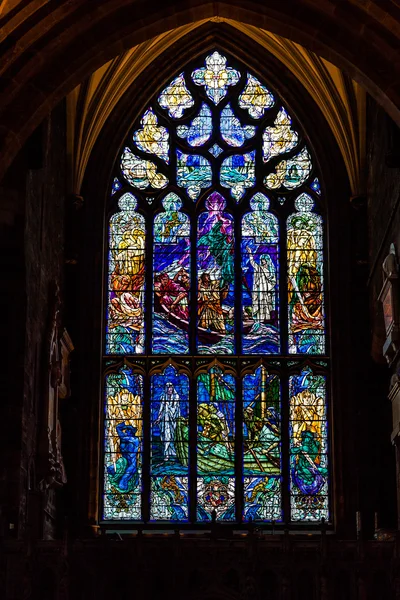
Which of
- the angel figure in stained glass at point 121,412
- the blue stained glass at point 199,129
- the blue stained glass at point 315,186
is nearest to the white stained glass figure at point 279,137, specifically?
the blue stained glass at point 315,186

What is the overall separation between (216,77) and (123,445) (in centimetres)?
727

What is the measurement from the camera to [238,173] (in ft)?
75.4

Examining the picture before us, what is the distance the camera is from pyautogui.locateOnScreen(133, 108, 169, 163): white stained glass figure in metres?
23.1

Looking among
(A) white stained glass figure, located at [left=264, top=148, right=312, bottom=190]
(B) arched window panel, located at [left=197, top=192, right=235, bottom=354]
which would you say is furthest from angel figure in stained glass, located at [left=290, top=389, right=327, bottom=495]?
(A) white stained glass figure, located at [left=264, top=148, right=312, bottom=190]

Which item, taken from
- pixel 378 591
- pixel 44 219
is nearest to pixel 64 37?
pixel 44 219

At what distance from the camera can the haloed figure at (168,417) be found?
2141 cm

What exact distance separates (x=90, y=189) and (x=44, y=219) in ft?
10.8

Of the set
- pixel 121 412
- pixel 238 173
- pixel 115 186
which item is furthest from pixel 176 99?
pixel 121 412

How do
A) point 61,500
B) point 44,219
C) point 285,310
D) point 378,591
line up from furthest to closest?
point 285,310 → point 61,500 → point 44,219 → point 378,591

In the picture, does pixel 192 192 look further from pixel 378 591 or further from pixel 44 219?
pixel 378 591

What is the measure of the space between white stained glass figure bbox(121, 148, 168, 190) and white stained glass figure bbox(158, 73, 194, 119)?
42.5 inches

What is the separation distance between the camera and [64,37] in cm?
1592

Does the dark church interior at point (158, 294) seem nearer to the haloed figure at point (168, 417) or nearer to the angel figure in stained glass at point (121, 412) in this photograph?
the angel figure in stained glass at point (121, 412)

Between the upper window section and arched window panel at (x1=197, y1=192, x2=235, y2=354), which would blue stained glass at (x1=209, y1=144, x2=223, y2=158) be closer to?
the upper window section
